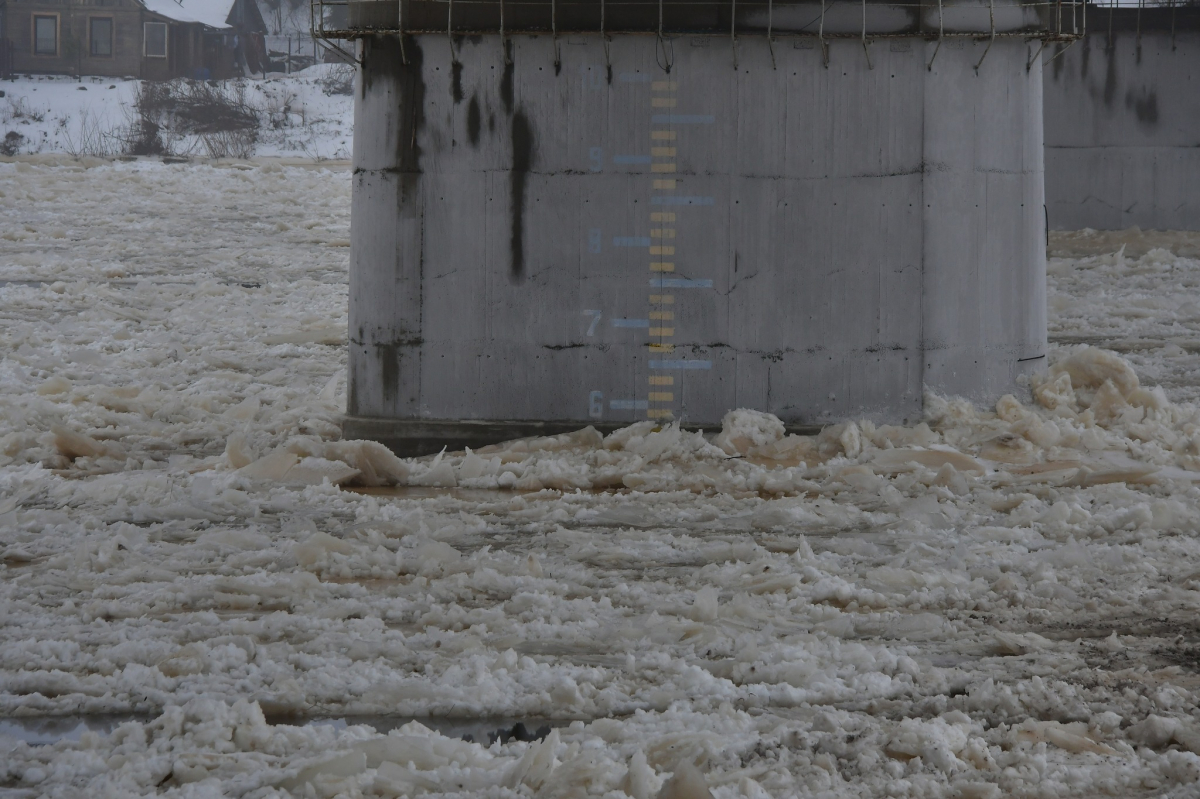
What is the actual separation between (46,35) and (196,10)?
4.49 meters

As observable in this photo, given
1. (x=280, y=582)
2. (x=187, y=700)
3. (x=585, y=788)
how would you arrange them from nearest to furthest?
1. (x=585, y=788)
2. (x=187, y=700)
3. (x=280, y=582)

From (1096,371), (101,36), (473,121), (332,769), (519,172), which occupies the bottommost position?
(332,769)

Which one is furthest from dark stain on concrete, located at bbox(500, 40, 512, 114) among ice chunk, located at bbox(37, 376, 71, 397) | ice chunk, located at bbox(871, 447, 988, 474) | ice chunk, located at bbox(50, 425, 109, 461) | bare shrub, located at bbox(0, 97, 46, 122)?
bare shrub, located at bbox(0, 97, 46, 122)

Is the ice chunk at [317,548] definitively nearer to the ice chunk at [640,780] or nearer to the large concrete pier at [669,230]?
the large concrete pier at [669,230]

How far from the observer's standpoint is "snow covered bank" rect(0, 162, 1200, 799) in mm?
3854

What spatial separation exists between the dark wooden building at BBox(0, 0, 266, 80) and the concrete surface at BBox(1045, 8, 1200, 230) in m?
28.2

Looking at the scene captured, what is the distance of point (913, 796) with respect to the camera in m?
3.66

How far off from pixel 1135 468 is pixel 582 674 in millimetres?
4242

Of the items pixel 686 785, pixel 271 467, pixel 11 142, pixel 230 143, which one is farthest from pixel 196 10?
pixel 686 785

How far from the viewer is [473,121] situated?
806 cm

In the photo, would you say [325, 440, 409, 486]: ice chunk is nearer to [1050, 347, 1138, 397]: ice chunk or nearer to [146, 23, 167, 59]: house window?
[1050, 347, 1138, 397]: ice chunk

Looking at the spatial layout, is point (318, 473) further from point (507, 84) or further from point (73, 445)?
point (507, 84)

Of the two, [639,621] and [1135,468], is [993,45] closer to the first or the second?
[1135,468]

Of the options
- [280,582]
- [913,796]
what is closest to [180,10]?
[280,582]
